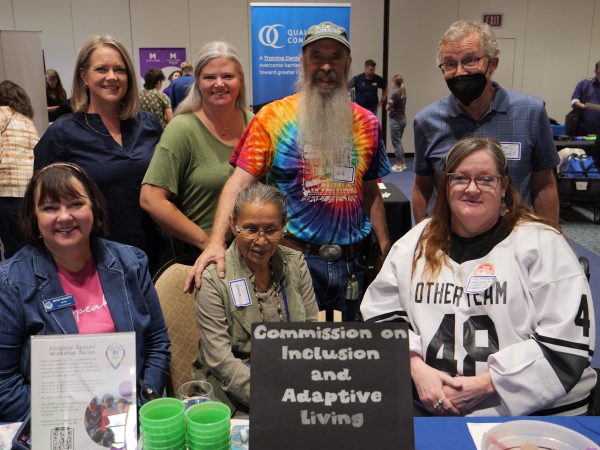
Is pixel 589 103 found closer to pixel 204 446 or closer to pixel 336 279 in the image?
pixel 336 279

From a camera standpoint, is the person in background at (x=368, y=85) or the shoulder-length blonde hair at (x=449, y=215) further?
the person in background at (x=368, y=85)

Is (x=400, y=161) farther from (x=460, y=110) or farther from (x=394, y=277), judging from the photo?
(x=394, y=277)

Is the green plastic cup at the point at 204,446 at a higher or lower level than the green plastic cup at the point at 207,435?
lower

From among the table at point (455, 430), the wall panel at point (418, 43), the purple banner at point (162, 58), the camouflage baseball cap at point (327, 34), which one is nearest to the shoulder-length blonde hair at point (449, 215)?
the table at point (455, 430)

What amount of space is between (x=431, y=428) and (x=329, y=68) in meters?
1.54

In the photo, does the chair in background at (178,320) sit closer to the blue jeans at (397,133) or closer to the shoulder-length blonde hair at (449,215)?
the shoulder-length blonde hair at (449,215)

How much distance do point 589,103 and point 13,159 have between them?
7923mm

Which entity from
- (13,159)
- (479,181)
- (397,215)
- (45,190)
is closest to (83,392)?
(45,190)

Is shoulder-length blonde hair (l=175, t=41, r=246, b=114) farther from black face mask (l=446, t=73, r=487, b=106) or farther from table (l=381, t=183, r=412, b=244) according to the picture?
table (l=381, t=183, r=412, b=244)

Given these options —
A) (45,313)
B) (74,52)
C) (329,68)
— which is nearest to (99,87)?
(329,68)

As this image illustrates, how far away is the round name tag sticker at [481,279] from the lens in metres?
1.74

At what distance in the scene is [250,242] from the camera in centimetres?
196

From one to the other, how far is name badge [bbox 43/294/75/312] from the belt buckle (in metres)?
1.02

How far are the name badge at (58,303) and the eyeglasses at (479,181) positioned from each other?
4.32ft
